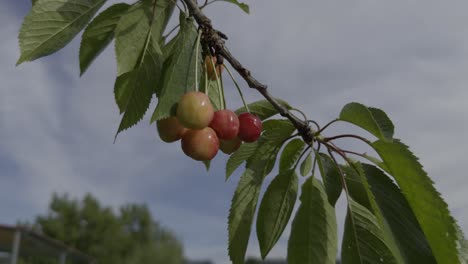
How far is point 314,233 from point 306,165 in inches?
8.1

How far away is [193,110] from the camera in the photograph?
0.89 m

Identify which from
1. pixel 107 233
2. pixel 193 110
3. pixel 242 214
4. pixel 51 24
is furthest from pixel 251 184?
pixel 107 233

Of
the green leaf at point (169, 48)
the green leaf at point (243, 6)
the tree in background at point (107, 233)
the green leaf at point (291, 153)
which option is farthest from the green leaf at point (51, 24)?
the tree in background at point (107, 233)

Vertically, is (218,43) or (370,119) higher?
(218,43)

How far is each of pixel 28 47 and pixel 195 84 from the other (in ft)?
1.04

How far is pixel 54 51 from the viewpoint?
100 cm

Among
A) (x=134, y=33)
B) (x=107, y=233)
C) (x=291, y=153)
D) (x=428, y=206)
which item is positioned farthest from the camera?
(x=107, y=233)

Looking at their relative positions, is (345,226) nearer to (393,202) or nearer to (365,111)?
(393,202)

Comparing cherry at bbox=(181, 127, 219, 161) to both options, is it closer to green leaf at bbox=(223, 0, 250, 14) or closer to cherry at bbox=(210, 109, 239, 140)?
cherry at bbox=(210, 109, 239, 140)

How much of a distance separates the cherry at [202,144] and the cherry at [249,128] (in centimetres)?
5

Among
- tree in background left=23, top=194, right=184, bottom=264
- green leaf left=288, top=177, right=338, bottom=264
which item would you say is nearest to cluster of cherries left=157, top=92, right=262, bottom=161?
green leaf left=288, top=177, right=338, bottom=264

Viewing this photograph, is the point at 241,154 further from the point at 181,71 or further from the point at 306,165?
the point at 181,71

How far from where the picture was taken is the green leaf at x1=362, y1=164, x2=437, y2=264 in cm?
94

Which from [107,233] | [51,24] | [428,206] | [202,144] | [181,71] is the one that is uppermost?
[107,233]
